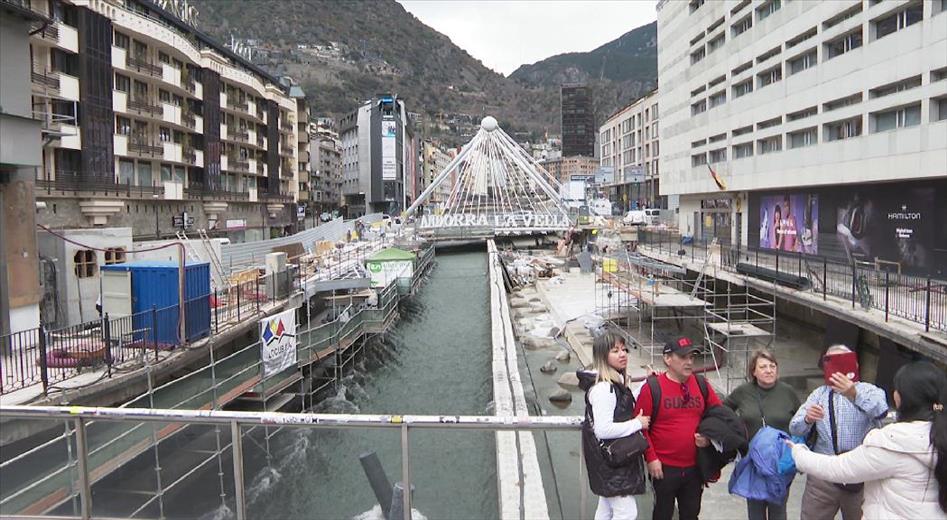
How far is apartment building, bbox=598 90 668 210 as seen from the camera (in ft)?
245

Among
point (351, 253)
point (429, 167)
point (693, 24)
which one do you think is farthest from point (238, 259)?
point (429, 167)

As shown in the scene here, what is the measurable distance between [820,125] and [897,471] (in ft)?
80.1

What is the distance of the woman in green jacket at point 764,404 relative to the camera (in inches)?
160

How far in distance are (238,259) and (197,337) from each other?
45.9 ft

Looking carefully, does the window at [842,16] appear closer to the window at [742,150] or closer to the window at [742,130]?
the window at [742,130]

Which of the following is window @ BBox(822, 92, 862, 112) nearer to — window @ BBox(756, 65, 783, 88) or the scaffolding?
window @ BBox(756, 65, 783, 88)

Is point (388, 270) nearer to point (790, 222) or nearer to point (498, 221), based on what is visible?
point (790, 222)

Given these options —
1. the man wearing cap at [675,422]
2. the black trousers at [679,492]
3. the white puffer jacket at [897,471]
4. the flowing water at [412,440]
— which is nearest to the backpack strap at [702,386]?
the man wearing cap at [675,422]

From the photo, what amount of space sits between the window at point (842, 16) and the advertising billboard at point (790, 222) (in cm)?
665

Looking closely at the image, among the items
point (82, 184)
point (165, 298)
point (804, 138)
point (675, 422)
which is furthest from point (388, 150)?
point (675, 422)

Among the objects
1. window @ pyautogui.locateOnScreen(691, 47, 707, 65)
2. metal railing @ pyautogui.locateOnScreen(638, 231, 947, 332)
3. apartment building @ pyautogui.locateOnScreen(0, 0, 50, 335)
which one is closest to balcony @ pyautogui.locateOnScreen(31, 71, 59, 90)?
apartment building @ pyautogui.locateOnScreen(0, 0, 50, 335)

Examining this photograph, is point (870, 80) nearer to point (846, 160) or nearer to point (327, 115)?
point (846, 160)

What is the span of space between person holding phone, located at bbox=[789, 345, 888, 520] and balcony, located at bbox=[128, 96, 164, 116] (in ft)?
98.2

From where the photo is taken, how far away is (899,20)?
65.3 ft
